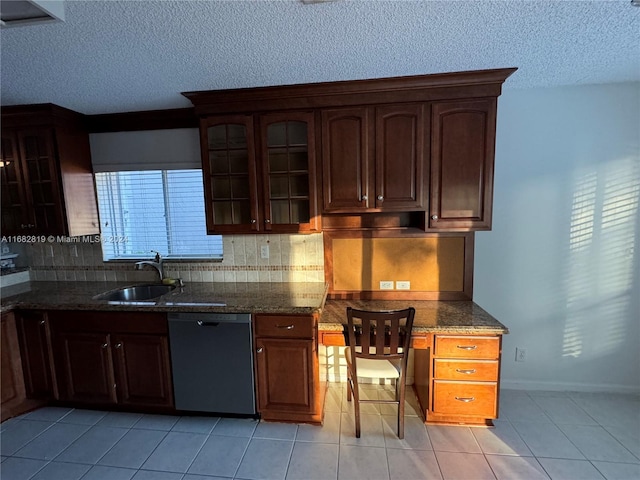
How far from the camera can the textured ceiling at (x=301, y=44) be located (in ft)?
4.31

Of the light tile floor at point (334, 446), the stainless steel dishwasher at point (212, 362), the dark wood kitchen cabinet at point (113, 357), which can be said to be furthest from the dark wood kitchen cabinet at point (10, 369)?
the stainless steel dishwasher at point (212, 362)

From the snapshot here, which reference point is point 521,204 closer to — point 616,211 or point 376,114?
point 616,211

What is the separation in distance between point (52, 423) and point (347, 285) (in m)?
2.42

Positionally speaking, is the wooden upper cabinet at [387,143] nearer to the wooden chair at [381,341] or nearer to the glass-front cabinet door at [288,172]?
the glass-front cabinet door at [288,172]

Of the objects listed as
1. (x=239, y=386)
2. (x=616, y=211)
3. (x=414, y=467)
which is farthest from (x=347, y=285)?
(x=616, y=211)

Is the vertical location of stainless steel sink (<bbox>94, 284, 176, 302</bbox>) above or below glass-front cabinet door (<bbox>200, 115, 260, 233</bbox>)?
below

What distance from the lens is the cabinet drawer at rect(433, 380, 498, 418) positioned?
2.05m

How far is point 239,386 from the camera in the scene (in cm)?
217

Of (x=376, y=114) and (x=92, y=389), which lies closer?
(x=376, y=114)

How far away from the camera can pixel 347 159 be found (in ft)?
7.25

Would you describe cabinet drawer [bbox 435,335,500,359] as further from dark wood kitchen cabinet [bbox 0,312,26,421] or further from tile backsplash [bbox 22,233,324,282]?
dark wood kitchen cabinet [bbox 0,312,26,421]

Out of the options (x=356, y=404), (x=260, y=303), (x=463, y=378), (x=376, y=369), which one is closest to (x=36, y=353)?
(x=260, y=303)

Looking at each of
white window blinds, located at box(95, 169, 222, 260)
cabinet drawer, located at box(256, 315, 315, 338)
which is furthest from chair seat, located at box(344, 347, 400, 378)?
white window blinds, located at box(95, 169, 222, 260)

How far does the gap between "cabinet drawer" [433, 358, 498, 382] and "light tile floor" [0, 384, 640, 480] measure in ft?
1.25
